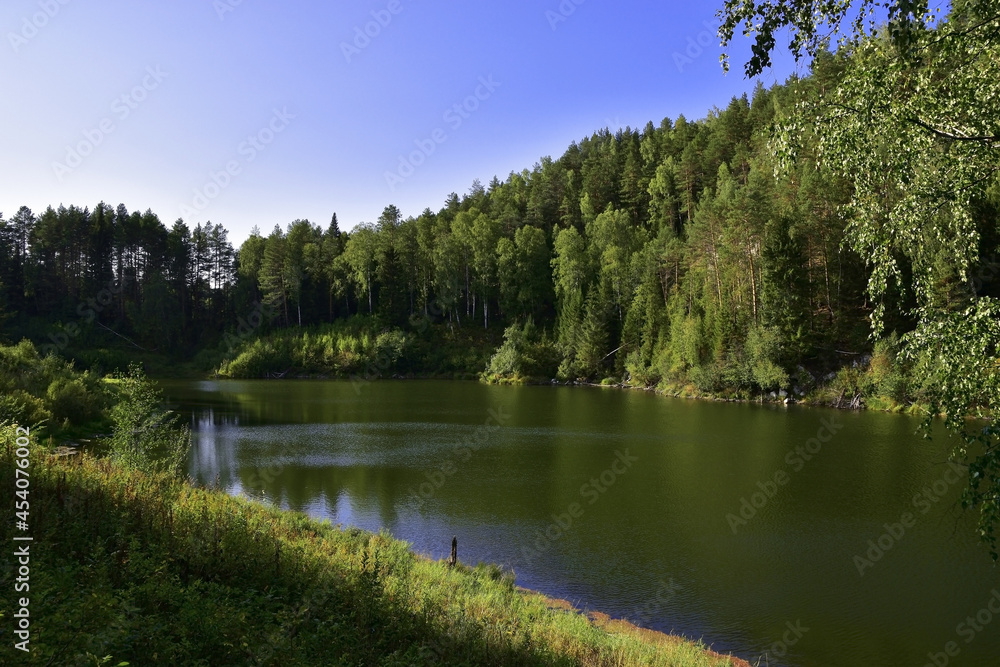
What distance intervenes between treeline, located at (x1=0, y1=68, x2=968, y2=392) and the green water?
12.9 m

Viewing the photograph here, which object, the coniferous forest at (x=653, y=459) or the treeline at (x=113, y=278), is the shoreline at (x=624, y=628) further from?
the treeline at (x=113, y=278)

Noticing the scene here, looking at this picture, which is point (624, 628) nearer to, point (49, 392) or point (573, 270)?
point (49, 392)

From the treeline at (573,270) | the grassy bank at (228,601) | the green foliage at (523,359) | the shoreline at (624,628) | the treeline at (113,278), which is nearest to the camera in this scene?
the grassy bank at (228,601)

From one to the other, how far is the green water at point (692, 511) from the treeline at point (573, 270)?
12929 mm

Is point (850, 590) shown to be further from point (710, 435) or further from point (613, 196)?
point (613, 196)

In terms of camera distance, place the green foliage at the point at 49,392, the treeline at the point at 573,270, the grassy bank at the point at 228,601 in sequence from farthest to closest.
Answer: the treeline at the point at 573,270
the green foliage at the point at 49,392
the grassy bank at the point at 228,601

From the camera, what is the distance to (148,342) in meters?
78.8

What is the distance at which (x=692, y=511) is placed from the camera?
1844 cm

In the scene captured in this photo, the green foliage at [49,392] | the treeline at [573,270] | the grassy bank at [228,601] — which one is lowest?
the grassy bank at [228,601]

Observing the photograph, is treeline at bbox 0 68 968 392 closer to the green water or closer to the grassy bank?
the green water

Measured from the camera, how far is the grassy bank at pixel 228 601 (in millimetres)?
5410

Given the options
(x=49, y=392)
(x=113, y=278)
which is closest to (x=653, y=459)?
(x=49, y=392)

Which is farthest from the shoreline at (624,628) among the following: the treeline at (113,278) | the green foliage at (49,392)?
the treeline at (113,278)

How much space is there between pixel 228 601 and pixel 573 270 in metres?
66.8
